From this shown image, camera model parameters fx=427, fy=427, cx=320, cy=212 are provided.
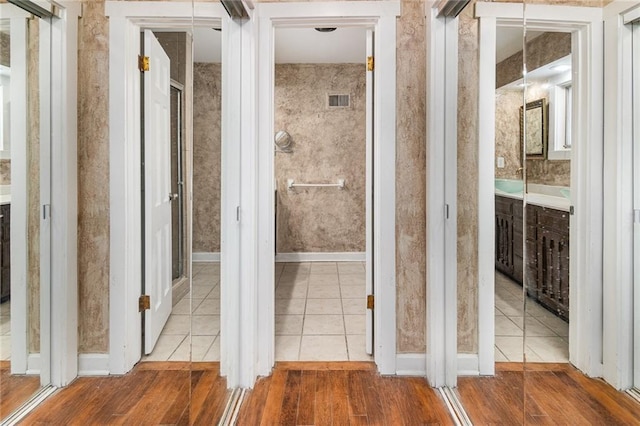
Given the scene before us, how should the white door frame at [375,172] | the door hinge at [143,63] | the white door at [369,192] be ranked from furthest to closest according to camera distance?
the white door at [369,192] → the white door frame at [375,172] → the door hinge at [143,63]

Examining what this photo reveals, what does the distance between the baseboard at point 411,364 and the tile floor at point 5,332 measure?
86.5 inches

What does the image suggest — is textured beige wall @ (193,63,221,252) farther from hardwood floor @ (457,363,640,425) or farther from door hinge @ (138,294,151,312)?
hardwood floor @ (457,363,640,425)

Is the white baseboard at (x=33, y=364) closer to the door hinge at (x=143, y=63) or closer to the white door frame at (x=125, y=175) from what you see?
the white door frame at (x=125, y=175)

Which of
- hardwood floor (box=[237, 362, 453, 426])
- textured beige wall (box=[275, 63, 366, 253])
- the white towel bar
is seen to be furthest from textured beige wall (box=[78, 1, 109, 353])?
the white towel bar

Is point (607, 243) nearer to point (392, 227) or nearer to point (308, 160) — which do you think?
point (392, 227)

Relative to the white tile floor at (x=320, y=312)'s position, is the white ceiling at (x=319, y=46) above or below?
above

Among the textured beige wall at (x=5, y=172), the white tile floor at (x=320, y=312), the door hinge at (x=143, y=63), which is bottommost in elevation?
the white tile floor at (x=320, y=312)

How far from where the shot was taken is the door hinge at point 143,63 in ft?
3.05

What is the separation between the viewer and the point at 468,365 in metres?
2.18

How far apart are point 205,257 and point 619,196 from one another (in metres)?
1.30

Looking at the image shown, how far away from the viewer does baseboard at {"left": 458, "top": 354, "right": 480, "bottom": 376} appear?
2132mm

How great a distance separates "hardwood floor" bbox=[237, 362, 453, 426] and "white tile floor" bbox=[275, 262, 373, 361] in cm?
23

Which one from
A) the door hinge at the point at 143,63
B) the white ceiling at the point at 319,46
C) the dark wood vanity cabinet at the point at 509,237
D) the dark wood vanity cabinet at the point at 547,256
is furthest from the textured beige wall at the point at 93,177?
the white ceiling at the point at 319,46

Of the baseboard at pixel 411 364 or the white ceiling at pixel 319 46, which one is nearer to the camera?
the baseboard at pixel 411 364
